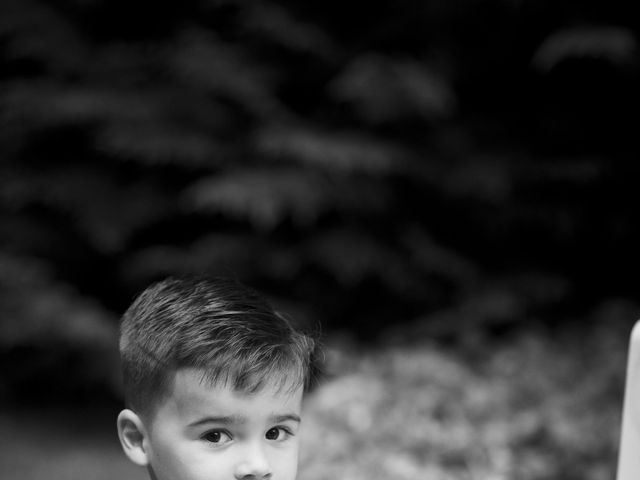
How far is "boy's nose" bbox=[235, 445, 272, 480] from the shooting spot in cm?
135

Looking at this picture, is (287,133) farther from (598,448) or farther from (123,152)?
(598,448)

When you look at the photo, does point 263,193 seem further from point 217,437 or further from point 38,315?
point 217,437

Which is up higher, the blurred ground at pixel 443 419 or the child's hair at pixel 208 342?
the blurred ground at pixel 443 419

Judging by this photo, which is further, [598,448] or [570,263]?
[570,263]

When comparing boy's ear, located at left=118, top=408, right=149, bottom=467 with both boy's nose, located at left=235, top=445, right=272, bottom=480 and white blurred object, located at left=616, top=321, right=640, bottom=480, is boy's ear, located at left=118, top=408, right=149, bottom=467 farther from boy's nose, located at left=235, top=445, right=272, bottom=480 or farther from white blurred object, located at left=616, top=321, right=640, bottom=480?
white blurred object, located at left=616, top=321, right=640, bottom=480

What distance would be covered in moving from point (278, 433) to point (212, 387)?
0.17 m

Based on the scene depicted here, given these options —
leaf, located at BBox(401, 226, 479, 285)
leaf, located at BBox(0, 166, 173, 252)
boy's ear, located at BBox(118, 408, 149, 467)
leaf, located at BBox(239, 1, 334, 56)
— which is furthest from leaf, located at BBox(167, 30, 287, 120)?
boy's ear, located at BBox(118, 408, 149, 467)

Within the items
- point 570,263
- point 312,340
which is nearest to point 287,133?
point 570,263

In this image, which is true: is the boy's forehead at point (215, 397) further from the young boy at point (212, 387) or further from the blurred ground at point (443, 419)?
the blurred ground at point (443, 419)

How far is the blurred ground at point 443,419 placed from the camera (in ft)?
10.8

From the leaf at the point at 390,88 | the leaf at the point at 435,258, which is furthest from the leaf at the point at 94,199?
the leaf at the point at 435,258

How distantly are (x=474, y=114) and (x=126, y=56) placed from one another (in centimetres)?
233

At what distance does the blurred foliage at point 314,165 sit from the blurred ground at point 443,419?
370 mm

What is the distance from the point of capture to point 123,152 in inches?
194
